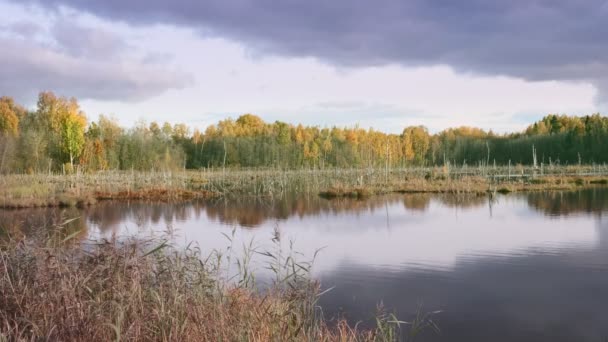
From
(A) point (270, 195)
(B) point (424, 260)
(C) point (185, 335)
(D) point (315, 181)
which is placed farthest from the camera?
(D) point (315, 181)

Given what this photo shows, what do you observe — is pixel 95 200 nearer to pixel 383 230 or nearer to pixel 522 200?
pixel 383 230

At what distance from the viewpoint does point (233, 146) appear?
5306 centimetres

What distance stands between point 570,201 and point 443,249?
1190cm

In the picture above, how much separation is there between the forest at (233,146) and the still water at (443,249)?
9934 millimetres

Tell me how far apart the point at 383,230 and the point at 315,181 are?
48.9ft

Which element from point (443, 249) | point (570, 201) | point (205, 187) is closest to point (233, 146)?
point (205, 187)

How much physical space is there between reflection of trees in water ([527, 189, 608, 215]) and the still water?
5cm

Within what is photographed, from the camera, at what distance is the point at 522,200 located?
22547 mm

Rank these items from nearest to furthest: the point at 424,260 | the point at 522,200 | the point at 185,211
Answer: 1. the point at 424,260
2. the point at 185,211
3. the point at 522,200

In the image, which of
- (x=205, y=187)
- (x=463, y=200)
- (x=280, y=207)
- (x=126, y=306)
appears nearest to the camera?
(x=126, y=306)

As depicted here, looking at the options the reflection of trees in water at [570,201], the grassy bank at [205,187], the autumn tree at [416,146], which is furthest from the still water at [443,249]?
the autumn tree at [416,146]

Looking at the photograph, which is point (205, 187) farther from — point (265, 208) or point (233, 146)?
point (233, 146)

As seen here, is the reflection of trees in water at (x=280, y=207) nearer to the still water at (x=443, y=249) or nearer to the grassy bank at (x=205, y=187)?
the still water at (x=443, y=249)

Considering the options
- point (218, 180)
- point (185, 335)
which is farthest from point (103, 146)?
point (185, 335)
